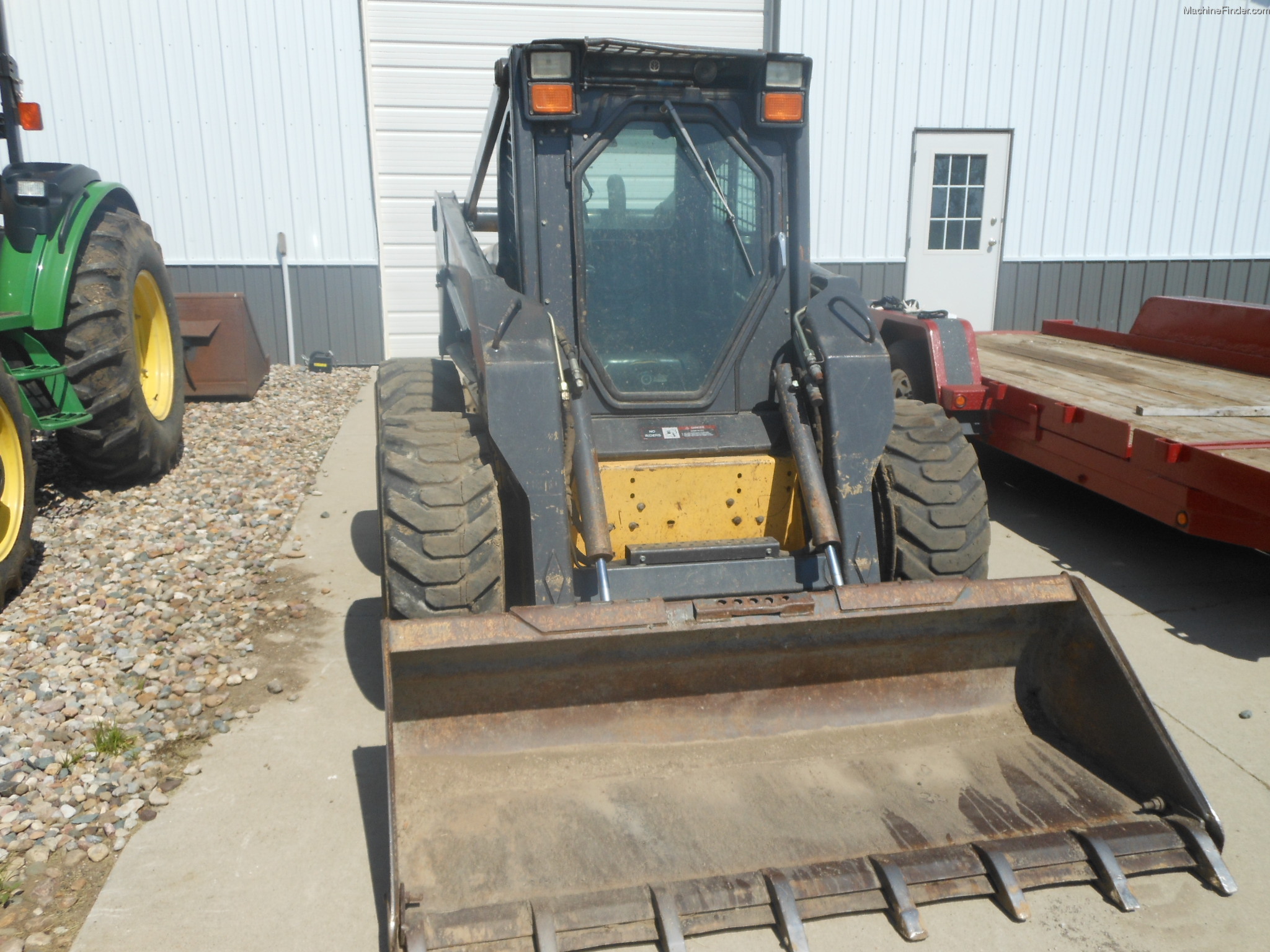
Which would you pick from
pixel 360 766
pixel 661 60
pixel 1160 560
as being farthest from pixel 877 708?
pixel 1160 560

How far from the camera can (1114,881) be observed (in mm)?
2574

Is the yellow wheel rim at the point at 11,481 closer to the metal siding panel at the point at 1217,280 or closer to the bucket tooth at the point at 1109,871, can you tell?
the bucket tooth at the point at 1109,871

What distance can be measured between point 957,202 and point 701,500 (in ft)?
27.2

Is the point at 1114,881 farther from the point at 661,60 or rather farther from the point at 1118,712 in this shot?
the point at 661,60

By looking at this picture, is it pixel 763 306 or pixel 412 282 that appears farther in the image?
pixel 412 282

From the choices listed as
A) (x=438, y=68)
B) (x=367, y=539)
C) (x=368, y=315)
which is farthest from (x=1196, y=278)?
(x=367, y=539)

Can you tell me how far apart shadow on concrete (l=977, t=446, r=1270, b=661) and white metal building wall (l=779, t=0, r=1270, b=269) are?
15.7 ft

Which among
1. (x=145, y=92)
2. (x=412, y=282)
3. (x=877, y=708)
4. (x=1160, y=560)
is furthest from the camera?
(x=412, y=282)

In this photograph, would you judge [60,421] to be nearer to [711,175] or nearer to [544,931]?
[711,175]

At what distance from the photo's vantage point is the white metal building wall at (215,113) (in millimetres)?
9062

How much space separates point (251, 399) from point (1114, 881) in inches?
305

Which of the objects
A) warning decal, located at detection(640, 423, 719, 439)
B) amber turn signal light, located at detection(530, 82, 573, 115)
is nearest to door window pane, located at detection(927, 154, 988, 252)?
warning decal, located at detection(640, 423, 719, 439)

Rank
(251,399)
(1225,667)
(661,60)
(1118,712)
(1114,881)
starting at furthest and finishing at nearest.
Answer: (251,399)
(1225,667)
(661,60)
(1118,712)
(1114,881)

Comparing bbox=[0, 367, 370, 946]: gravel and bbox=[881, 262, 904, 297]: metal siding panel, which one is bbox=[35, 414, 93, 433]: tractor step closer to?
bbox=[0, 367, 370, 946]: gravel
